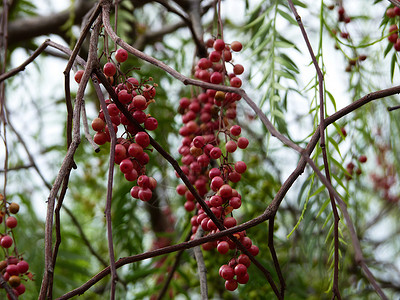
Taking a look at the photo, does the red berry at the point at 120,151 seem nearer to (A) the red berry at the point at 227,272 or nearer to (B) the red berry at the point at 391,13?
(A) the red berry at the point at 227,272

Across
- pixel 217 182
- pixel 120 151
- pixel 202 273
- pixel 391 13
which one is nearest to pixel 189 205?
pixel 202 273

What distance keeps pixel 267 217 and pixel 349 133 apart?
678 millimetres

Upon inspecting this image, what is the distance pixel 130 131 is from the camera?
693mm

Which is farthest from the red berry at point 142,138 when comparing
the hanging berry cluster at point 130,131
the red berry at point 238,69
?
the red berry at point 238,69

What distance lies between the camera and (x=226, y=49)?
3.08 feet

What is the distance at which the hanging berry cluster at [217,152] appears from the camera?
74 cm

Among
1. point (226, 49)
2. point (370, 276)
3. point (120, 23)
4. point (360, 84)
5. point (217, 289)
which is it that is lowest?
point (217, 289)

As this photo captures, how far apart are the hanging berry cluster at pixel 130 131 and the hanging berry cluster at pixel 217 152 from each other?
4.5 inches

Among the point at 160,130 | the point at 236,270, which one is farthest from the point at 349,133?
the point at 236,270

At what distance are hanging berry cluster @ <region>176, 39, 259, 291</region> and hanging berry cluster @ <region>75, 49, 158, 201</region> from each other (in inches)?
4.5

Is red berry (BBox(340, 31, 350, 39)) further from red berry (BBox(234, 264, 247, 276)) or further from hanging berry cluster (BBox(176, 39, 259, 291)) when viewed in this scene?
red berry (BBox(234, 264, 247, 276))

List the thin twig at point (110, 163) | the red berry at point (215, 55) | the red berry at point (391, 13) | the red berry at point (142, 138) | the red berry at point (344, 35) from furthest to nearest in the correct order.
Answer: the red berry at point (344, 35), the red berry at point (391, 13), the red berry at point (215, 55), the red berry at point (142, 138), the thin twig at point (110, 163)

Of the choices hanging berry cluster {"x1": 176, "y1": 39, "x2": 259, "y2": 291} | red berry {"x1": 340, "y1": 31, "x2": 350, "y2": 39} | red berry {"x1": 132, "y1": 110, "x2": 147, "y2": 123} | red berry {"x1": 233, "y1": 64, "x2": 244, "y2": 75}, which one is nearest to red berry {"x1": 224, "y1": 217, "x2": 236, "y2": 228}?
hanging berry cluster {"x1": 176, "y1": 39, "x2": 259, "y2": 291}

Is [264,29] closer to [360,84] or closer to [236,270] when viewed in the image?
[360,84]
